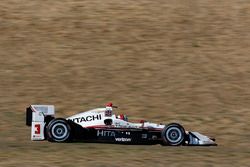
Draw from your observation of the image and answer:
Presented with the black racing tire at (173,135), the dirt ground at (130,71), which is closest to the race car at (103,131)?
the black racing tire at (173,135)

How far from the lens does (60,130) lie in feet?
53.8

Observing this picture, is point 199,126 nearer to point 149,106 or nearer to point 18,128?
point 149,106

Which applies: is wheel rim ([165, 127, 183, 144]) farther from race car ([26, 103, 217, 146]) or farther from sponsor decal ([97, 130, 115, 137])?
sponsor decal ([97, 130, 115, 137])

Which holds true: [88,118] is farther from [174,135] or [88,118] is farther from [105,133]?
[174,135]

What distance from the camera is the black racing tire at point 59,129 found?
53.7ft

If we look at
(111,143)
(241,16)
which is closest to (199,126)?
(111,143)

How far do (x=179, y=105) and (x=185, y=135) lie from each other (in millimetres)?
5240

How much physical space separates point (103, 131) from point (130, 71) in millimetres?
8693

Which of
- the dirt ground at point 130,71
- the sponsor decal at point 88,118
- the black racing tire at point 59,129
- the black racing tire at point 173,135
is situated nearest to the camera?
the dirt ground at point 130,71

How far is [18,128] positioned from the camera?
1909 cm

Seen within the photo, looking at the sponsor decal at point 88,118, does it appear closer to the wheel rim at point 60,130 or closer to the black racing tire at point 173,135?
the wheel rim at point 60,130

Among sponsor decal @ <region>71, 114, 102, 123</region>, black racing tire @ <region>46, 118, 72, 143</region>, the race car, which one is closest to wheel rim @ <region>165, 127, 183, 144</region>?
the race car

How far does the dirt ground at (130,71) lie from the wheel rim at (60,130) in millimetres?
355

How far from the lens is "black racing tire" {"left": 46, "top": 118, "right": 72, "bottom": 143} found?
16.4m
